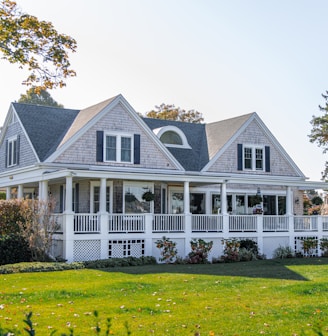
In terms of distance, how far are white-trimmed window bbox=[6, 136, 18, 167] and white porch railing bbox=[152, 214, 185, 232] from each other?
7800 mm

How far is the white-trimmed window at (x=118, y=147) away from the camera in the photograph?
23562mm

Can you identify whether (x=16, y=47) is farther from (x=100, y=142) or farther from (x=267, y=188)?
(x=267, y=188)

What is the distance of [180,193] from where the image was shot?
87.1 ft

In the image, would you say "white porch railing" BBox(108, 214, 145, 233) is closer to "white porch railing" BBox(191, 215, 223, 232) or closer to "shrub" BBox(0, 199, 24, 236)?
"white porch railing" BBox(191, 215, 223, 232)

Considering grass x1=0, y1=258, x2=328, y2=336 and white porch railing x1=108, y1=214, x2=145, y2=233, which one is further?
white porch railing x1=108, y1=214, x2=145, y2=233

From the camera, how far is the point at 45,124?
24828 mm

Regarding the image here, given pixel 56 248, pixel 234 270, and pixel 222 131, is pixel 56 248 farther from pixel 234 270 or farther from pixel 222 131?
pixel 222 131

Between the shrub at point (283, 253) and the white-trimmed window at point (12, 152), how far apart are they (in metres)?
12.5

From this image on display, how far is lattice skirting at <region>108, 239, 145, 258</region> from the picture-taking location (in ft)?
67.5

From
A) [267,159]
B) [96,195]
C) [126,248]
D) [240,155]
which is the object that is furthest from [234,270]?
[267,159]

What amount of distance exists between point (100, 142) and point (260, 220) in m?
7.72

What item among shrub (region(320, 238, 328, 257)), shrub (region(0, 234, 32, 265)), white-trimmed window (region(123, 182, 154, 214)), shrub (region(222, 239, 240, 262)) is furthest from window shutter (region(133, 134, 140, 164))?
shrub (region(320, 238, 328, 257))

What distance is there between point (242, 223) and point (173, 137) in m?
6.39

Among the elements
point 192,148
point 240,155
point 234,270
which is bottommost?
point 234,270
